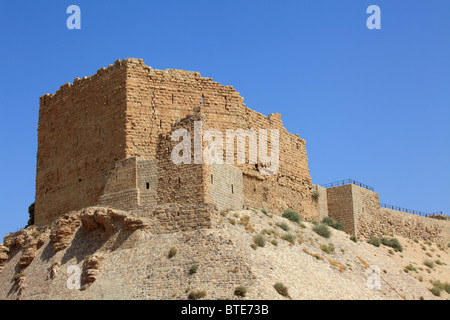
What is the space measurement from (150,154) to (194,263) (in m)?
5.69

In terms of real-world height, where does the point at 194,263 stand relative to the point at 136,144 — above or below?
below

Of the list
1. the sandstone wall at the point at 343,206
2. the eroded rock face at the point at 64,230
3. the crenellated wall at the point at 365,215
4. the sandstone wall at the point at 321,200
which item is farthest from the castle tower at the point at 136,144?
the crenellated wall at the point at 365,215

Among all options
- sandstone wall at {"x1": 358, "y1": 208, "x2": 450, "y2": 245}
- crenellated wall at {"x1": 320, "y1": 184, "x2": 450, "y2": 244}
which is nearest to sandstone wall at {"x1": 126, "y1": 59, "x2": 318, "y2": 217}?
crenellated wall at {"x1": 320, "y1": 184, "x2": 450, "y2": 244}

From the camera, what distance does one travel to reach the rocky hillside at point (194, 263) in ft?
75.4

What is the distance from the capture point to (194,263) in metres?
23.4

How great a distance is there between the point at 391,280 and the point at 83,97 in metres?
14.0

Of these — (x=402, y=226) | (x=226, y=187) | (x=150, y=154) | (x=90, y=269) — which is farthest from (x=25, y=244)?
(x=402, y=226)

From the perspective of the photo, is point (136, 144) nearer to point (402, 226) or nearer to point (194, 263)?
point (194, 263)

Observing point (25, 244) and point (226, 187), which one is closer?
point (226, 187)

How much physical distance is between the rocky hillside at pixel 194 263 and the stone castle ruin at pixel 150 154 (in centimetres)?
92
